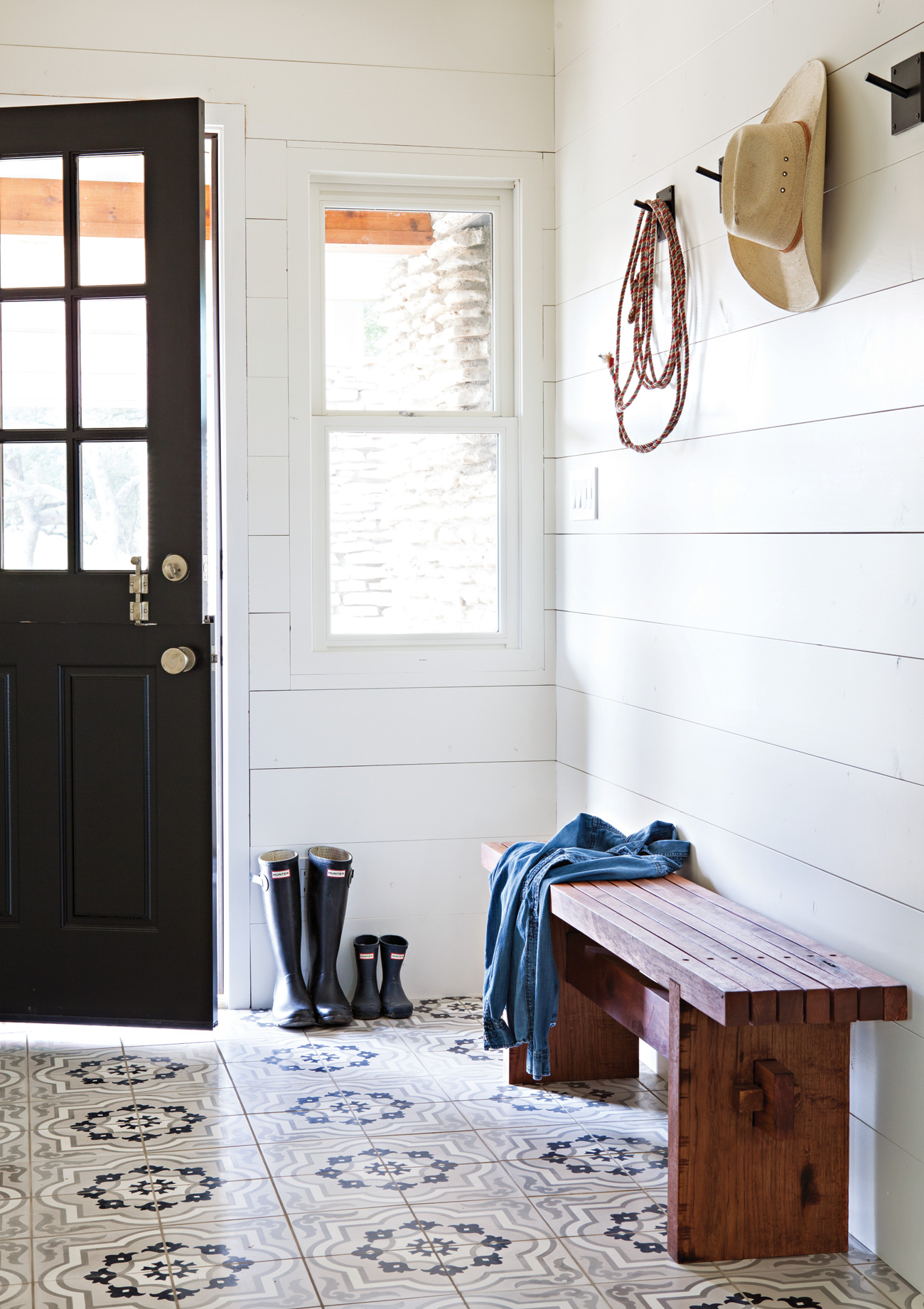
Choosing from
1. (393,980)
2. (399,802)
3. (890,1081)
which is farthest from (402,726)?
(890,1081)

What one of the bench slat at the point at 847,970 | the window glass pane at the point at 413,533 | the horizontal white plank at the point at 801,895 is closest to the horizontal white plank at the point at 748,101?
the window glass pane at the point at 413,533

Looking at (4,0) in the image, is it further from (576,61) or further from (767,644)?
(767,644)

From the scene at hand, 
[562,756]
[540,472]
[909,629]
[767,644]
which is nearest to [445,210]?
[540,472]

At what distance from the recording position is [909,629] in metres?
1.75

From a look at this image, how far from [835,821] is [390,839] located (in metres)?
1.46

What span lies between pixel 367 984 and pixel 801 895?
134 cm

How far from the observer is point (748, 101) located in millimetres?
2176

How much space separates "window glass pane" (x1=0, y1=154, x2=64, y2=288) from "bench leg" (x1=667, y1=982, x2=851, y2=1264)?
6.90ft

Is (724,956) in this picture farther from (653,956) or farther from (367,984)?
(367,984)

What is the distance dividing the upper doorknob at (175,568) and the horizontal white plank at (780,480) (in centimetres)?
97

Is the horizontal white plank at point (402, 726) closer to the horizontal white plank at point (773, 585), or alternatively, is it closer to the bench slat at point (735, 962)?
the horizontal white plank at point (773, 585)

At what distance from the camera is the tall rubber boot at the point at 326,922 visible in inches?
118

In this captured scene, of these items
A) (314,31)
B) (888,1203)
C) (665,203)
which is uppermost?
(314,31)

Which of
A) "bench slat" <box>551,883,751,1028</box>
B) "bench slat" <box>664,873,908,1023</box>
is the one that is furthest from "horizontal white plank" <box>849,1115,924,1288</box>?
"bench slat" <box>551,883,751,1028</box>
